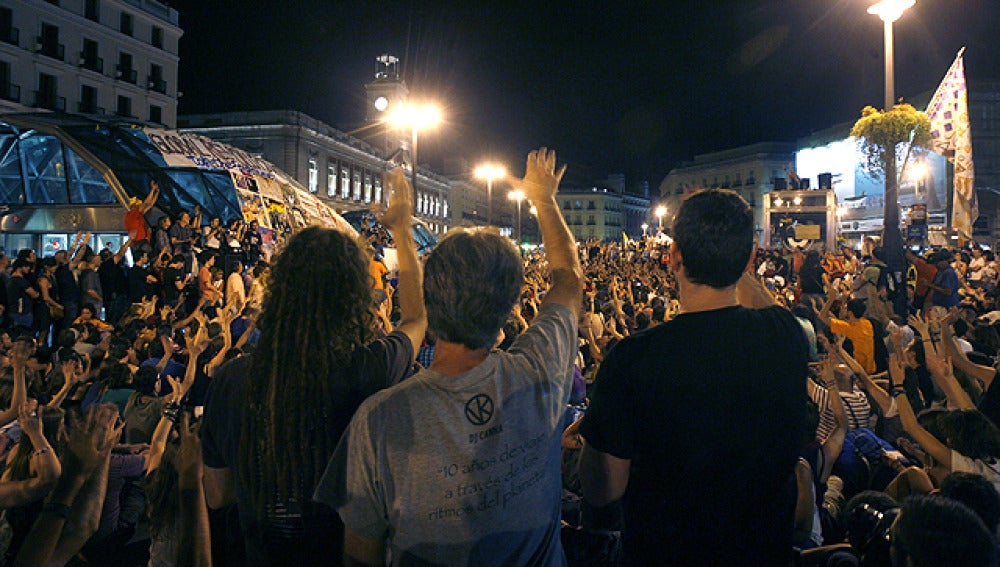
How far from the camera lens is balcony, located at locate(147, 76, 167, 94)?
49.3m

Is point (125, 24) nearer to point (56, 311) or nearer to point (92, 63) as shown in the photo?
point (92, 63)

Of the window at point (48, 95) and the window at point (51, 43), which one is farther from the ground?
the window at point (51, 43)

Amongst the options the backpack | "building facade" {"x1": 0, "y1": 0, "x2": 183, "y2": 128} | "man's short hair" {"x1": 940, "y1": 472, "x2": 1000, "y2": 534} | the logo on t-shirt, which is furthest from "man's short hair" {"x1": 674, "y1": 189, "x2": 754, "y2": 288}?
"building facade" {"x1": 0, "y1": 0, "x2": 183, "y2": 128}

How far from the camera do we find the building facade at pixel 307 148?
55.3 m

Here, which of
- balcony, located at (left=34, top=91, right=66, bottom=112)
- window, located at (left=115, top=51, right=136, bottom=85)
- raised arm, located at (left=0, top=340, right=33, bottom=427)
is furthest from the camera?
window, located at (left=115, top=51, right=136, bottom=85)

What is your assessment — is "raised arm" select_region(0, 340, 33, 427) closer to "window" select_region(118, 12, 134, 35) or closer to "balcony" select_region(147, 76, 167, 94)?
"window" select_region(118, 12, 134, 35)

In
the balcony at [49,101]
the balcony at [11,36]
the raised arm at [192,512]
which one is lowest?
the raised arm at [192,512]

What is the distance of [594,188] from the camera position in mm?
128375

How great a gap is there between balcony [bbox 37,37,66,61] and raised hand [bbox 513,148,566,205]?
49.7 m

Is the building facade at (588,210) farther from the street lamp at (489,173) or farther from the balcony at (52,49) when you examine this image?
the street lamp at (489,173)

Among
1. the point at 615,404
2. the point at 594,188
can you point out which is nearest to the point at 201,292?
the point at 615,404

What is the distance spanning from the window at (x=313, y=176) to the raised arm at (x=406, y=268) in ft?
188

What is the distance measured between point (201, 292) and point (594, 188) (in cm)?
12199

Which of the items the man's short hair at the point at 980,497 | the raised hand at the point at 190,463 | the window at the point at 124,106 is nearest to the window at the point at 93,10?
the window at the point at 124,106
